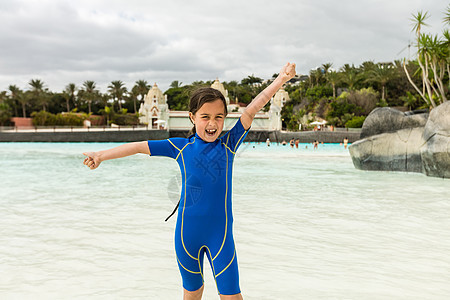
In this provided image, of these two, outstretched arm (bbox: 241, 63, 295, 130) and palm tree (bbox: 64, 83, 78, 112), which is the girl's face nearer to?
outstretched arm (bbox: 241, 63, 295, 130)

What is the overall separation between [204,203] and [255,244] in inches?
124

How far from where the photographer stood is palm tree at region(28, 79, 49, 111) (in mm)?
64375

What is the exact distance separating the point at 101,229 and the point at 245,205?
3.00 metres

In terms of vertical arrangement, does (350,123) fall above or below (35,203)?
above

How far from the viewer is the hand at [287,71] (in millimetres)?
1979

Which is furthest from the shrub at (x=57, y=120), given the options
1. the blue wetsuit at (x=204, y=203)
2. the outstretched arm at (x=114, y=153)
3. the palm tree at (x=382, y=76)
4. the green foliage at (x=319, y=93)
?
the blue wetsuit at (x=204, y=203)

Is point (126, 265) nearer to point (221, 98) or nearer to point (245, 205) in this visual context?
point (221, 98)

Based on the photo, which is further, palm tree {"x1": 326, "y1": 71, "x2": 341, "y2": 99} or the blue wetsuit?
palm tree {"x1": 326, "y1": 71, "x2": 341, "y2": 99}

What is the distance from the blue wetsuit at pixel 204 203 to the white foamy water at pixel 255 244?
0.64 feet

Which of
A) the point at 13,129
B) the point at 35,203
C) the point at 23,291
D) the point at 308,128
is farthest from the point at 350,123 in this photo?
the point at 23,291

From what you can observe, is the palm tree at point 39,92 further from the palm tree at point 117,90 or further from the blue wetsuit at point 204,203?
the blue wetsuit at point 204,203

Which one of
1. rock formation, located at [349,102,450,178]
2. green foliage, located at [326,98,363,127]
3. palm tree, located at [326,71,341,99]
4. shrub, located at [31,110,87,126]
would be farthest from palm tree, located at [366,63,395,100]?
rock formation, located at [349,102,450,178]

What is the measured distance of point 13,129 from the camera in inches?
1645

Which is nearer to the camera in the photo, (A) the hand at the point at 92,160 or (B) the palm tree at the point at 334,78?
(A) the hand at the point at 92,160
